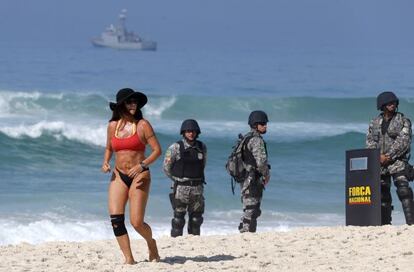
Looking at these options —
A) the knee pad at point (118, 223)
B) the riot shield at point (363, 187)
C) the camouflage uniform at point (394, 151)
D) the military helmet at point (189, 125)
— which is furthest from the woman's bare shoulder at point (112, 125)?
the camouflage uniform at point (394, 151)

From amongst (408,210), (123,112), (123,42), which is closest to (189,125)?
(408,210)

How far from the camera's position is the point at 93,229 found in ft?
62.7

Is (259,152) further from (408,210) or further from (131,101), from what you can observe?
(131,101)

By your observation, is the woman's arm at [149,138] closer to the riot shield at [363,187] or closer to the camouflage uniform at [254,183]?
the camouflage uniform at [254,183]

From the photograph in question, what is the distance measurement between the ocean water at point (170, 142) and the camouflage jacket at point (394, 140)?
5.09m

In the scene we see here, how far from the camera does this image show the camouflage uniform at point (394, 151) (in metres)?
13.8

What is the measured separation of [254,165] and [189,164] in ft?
2.06

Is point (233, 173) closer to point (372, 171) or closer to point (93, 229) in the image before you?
point (372, 171)

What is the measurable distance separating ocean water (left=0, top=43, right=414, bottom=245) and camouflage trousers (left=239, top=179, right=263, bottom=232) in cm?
442

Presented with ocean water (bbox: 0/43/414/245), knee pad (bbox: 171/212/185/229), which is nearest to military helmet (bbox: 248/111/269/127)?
knee pad (bbox: 171/212/185/229)

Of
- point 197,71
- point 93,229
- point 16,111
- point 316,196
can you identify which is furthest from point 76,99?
point 197,71

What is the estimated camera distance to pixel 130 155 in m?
11.3

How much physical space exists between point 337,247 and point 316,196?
1185 centimetres

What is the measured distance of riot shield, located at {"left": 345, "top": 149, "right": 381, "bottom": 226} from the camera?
13797 mm
